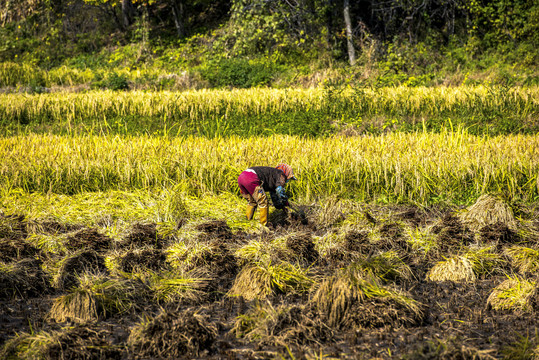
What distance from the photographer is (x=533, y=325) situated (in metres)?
3.20

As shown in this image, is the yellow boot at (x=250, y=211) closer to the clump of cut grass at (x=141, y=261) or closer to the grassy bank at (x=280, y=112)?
the clump of cut grass at (x=141, y=261)

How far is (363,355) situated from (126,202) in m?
3.68

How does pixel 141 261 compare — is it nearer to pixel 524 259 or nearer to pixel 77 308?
pixel 77 308

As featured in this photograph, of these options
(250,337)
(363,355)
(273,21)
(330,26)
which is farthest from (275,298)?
(330,26)

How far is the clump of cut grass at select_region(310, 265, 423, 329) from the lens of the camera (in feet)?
10.4

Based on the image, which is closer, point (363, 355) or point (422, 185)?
point (363, 355)

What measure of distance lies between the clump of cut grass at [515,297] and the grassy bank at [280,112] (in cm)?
566

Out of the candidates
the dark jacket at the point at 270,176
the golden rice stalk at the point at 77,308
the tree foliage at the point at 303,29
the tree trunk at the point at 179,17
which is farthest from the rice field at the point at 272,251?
the tree trunk at the point at 179,17

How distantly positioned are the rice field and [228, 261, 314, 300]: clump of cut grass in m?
0.01

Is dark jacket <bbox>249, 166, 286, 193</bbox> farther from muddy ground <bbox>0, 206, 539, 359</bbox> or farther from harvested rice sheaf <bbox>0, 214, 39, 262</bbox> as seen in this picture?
harvested rice sheaf <bbox>0, 214, 39, 262</bbox>

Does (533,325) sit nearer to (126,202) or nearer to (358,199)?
(358,199)

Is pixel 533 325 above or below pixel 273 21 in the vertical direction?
below

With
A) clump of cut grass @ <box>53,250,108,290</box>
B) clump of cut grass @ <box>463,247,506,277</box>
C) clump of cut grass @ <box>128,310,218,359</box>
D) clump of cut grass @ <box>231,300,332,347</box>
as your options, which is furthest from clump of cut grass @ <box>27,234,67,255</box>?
clump of cut grass @ <box>463,247,506,277</box>

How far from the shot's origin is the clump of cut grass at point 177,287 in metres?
3.56
